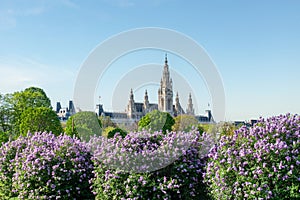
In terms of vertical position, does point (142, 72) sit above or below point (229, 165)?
above

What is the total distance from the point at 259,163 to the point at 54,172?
172 inches

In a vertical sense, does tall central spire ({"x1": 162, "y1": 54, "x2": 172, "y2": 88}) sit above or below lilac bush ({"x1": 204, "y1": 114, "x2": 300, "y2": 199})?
above

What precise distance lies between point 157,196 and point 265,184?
6.64ft

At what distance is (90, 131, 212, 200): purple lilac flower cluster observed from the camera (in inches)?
253

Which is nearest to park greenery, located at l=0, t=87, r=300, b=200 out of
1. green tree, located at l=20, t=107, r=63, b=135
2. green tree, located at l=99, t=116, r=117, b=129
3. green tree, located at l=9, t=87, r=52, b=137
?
green tree, located at l=20, t=107, r=63, b=135

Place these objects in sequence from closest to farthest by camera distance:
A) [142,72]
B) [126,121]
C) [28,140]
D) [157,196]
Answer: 1. [157,196]
2. [28,140]
3. [142,72]
4. [126,121]

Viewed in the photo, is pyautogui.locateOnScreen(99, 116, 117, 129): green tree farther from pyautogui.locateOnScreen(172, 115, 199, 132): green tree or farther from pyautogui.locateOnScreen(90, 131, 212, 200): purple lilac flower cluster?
pyautogui.locateOnScreen(90, 131, 212, 200): purple lilac flower cluster

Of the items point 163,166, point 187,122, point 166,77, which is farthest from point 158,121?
point 163,166

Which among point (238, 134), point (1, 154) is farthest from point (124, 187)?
point (1, 154)

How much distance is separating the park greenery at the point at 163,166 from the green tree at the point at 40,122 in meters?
12.9

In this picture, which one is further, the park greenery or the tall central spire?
the tall central spire

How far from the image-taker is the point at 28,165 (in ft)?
24.8

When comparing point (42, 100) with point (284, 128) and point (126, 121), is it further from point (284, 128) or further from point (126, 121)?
point (284, 128)

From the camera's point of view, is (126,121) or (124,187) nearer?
(124,187)
